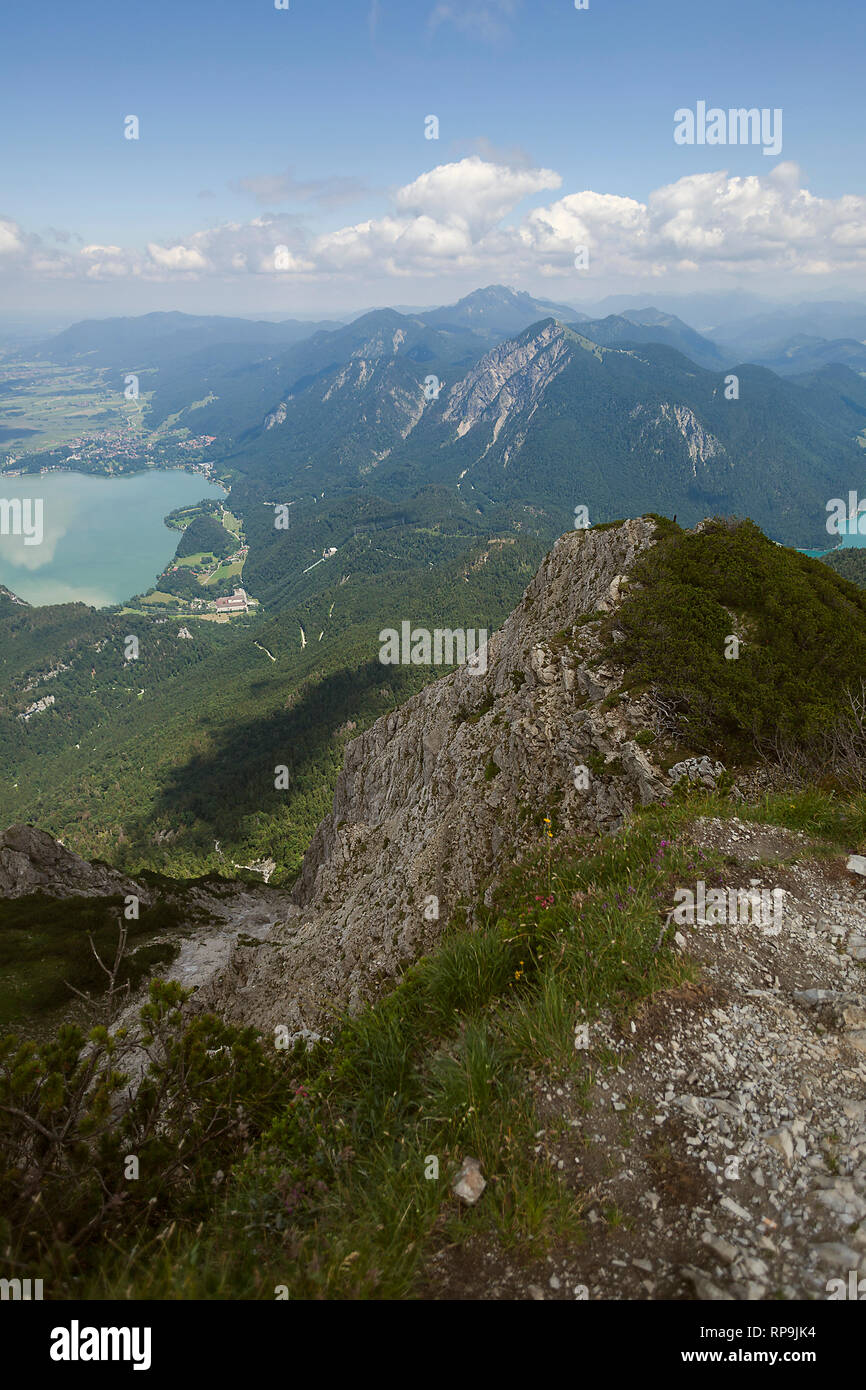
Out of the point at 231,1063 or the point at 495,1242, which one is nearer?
the point at 495,1242

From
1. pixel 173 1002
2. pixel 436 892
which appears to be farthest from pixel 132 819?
pixel 173 1002

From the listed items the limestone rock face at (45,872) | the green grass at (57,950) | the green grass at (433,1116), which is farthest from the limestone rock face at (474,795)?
the limestone rock face at (45,872)

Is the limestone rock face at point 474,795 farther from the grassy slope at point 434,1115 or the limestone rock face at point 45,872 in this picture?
the limestone rock face at point 45,872

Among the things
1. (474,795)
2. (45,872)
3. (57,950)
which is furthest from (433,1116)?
(45,872)

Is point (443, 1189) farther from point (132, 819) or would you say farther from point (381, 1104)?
point (132, 819)

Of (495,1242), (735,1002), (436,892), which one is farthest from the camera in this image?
(436,892)

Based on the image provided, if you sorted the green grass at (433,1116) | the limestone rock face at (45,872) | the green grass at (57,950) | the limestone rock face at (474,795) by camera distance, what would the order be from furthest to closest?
the limestone rock face at (45,872)
the green grass at (57,950)
the limestone rock face at (474,795)
the green grass at (433,1116)
